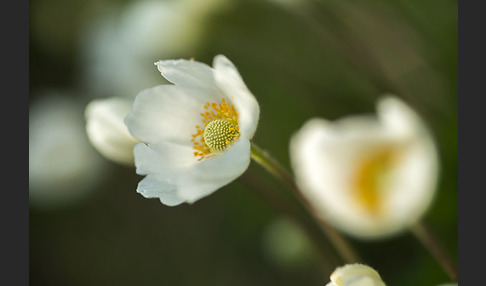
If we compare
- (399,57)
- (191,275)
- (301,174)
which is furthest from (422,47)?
(191,275)

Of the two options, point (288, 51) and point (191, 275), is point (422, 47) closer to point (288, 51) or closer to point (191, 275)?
point (288, 51)

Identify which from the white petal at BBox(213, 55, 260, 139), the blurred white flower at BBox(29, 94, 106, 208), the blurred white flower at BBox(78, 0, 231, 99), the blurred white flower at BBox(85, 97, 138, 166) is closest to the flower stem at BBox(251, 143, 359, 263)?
the white petal at BBox(213, 55, 260, 139)

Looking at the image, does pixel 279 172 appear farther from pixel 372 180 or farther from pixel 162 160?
pixel 372 180

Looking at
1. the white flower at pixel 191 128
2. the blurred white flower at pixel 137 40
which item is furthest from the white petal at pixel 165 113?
the blurred white flower at pixel 137 40

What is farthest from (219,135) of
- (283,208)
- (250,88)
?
(250,88)

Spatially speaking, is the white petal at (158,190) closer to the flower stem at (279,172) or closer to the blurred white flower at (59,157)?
the flower stem at (279,172)

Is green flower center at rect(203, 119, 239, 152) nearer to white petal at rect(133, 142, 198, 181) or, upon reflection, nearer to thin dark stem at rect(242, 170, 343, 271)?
white petal at rect(133, 142, 198, 181)
